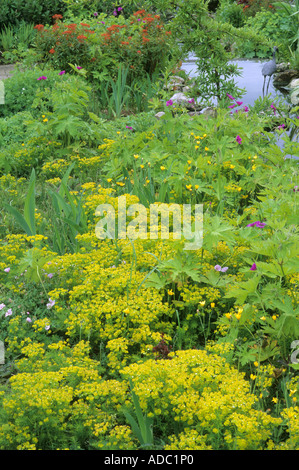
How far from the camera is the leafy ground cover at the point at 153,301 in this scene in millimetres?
1994

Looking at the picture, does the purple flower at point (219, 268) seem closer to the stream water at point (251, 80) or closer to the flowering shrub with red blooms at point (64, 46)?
the stream water at point (251, 80)

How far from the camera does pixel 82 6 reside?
9227mm

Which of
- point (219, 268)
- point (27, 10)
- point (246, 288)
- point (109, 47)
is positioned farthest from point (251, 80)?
point (246, 288)

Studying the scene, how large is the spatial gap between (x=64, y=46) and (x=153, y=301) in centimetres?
458

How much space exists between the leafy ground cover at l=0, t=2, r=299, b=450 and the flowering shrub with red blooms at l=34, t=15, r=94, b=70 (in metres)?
1.87

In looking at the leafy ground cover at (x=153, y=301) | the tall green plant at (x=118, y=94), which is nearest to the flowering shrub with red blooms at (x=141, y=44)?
the tall green plant at (x=118, y=94)

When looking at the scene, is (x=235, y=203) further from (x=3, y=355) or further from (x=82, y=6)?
(x=82, y=6)

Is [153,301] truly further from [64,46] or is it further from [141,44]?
[141,44]

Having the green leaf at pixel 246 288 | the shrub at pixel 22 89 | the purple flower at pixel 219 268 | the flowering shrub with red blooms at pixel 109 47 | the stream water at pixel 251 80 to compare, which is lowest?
the stream water at pixel 251 80

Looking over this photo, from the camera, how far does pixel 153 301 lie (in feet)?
8.25

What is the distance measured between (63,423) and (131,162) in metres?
2.37

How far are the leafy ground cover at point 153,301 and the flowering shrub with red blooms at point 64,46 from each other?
1871 millimetres

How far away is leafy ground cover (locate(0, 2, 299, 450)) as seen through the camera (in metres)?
1.99
